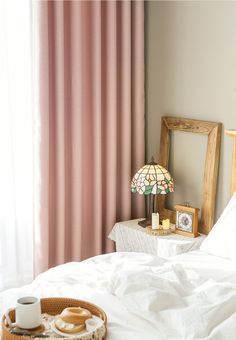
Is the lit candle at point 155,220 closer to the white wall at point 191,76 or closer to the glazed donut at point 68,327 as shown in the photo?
the white wall at point 191,76

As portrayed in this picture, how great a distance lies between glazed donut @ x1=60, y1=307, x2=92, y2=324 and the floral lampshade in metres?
1.59

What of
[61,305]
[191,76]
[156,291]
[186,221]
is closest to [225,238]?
[186,221]

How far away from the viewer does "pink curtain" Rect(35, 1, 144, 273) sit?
134 inches

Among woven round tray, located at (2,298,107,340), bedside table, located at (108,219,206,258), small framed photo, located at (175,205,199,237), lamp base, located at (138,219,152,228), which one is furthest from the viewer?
lamp base, located at (138,219,152,228)

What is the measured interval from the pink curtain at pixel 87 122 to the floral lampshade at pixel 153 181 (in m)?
0.32

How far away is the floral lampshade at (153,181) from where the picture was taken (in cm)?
339

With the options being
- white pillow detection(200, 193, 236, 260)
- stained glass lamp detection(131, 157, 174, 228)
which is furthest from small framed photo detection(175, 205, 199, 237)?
white pillow detection(200, 193, 236, 260)

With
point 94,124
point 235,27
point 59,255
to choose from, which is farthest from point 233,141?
point 59,255

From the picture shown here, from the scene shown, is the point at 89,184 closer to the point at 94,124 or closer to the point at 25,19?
the point at 94,124

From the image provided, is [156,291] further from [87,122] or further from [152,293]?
[87,122]

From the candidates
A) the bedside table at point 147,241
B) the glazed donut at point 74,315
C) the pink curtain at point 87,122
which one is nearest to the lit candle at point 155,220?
the bedside table at point 147,241

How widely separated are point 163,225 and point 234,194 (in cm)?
61

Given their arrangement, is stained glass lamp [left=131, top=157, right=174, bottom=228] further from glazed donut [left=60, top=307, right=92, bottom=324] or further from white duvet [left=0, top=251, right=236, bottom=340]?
glazed donut [left=60, top=307, right=92, bottom=324]

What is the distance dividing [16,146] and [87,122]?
0.50m
